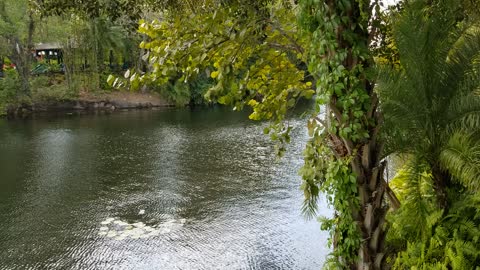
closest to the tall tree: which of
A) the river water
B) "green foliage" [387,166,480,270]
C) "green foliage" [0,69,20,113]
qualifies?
"green foliage" [0,69,20,113]

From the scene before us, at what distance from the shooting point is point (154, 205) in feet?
36.2

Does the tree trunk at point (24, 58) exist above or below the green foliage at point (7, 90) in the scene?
above

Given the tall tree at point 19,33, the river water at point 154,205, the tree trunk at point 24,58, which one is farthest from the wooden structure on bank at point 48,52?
the river water at point 154,205

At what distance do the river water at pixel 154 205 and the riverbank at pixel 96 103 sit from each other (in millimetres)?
9495

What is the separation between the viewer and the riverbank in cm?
2872

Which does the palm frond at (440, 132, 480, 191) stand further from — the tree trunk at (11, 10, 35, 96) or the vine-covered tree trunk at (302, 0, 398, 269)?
the tree trunk at (11, 10, 35, 96)

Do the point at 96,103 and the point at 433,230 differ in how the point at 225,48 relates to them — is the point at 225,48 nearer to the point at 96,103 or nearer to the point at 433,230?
the point at 433,230

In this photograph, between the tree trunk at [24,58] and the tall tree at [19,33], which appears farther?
the tree trunk at [24,58]

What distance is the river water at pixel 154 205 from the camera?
818cm

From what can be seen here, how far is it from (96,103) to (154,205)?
2171 cm

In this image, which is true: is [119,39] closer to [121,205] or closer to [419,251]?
[121,205]

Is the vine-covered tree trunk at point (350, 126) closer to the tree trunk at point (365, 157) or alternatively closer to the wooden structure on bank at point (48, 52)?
the tree trunk at point (365, 157)

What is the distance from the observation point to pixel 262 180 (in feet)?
41.9

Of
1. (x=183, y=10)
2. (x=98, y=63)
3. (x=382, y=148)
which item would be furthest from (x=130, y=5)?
(x=98, y=63)
